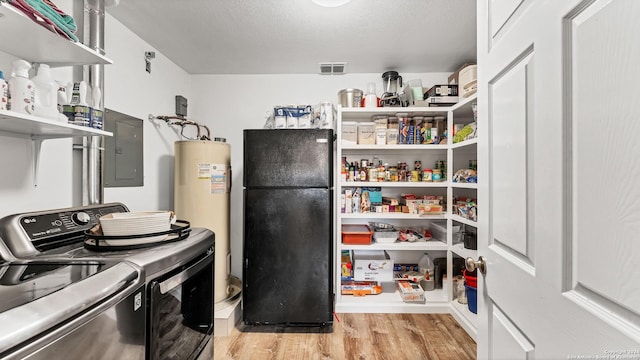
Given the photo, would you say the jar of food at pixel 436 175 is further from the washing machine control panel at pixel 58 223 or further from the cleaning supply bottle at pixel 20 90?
the cleaning supply bottle at pixel 20 90

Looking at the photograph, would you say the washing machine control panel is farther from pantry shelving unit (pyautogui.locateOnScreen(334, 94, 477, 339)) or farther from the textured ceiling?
pantry shelving unit (pyautogui.locateOnScreen(334, 94, 477, 339))

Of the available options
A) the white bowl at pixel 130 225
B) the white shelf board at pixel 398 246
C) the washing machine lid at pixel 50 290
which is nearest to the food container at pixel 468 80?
the white shelf board at pixel 398 246

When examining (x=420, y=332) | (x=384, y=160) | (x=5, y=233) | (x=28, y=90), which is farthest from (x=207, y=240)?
(x=384, y=160)

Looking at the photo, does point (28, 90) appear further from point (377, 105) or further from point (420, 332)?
point (420, 332)

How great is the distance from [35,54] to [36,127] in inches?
13.4

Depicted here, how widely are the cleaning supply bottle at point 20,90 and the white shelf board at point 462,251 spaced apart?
2603mm

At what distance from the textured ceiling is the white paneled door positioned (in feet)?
3.60

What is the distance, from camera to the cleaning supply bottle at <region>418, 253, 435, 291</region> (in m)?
2.66

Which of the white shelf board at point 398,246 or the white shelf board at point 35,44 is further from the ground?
the white shelf board at point 35,44

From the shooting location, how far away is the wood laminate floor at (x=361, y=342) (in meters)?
1.89

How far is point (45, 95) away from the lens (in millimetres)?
1081

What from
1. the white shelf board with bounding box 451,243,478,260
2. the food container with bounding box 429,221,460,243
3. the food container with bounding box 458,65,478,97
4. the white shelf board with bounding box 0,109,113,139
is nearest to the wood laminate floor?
the white shelf board with bounding box 451,243,478,260

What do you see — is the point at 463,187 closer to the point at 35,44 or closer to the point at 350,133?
the point at 350,133

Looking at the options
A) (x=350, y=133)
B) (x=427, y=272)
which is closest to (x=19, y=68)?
(x=350, y=133)
